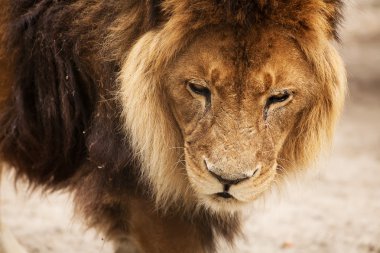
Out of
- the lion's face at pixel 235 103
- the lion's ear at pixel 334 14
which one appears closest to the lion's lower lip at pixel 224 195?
the lion's face at pixel 235 103

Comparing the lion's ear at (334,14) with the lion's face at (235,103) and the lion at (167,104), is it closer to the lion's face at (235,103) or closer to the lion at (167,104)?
the lion at (167,104)

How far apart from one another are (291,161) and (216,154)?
0.53 metres

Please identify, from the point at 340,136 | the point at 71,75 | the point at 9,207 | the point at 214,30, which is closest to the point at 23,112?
the point at 71,75

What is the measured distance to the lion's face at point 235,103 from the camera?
2.98m

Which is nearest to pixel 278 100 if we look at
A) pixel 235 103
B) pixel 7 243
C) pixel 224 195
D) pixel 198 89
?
pixel 235 103

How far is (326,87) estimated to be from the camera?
320 cm

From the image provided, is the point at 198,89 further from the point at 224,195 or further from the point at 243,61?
the point at 224,195

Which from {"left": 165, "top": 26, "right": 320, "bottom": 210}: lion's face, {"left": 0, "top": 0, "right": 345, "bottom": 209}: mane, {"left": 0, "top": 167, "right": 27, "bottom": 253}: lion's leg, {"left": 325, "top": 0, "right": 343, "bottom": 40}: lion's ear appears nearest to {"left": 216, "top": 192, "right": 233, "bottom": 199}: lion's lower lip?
{"left": 165, "top": 26, "right": 320, "bottom": 210}: lion's face

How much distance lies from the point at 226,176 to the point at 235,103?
0.28 meters

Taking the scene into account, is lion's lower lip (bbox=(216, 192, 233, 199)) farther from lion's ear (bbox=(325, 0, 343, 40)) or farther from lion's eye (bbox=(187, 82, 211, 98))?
lion's ear (bbox=(325, 0, 343, 40))

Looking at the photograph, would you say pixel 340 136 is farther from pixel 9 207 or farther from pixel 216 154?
pixel 216 154

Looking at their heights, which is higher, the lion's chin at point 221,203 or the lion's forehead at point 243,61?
the lion's forehead at point 243,61

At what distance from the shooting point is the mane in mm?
3098

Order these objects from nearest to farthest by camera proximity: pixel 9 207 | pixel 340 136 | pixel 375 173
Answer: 1. pixel 9 207
2. pixel 375 173
3. pixel 340 136
